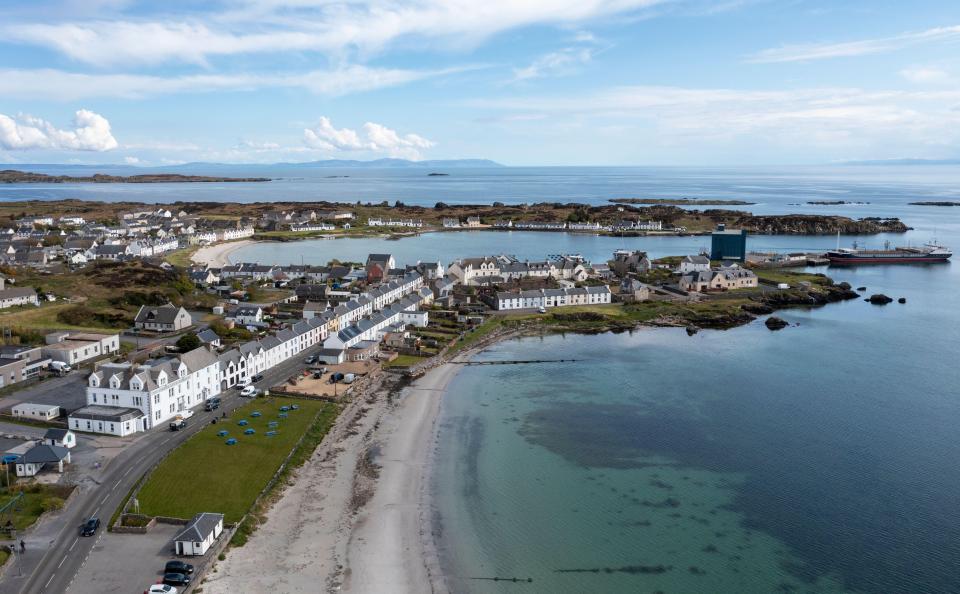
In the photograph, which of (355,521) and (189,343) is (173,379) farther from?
(355,521)

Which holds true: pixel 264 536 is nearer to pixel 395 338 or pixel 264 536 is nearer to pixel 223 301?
pixel 395 338

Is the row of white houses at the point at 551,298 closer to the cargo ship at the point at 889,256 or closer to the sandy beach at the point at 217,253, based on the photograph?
the sandy beach at the point at 217,253

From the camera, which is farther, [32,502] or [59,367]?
[59,367]

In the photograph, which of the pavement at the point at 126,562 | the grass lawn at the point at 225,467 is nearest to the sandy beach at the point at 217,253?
the grass lawn at the point at 225,467

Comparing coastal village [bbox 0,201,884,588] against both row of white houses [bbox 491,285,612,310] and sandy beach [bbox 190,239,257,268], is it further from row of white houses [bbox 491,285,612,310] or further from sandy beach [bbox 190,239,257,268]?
sandy beach [bbox 190,239,257,268]

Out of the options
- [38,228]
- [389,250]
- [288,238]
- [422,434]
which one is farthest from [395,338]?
[38,228]

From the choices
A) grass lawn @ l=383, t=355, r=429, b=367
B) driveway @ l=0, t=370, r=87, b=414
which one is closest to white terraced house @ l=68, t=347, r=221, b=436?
driveway @ l=0, t=370, r=87, b=414

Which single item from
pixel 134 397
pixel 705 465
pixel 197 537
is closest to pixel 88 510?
pixel 197 537
